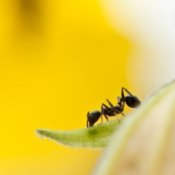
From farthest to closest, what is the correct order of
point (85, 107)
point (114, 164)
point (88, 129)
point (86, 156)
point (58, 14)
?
point (58, 14)
point (85, 107)
point (86, 156)
point (88, 129)
point (114, 164)

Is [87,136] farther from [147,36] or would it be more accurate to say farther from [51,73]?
[51,73]

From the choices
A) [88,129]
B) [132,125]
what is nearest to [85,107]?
[88,129]

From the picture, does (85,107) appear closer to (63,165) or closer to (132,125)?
(63,165)

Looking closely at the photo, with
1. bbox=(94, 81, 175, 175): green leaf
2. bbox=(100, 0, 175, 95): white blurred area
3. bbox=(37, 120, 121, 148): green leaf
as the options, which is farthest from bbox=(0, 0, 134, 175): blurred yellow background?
bbox=(94, 81, 175, 175): green leaf

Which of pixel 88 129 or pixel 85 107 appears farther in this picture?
pixel 85 107

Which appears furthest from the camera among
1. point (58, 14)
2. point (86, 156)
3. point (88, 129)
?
point (58, 14)

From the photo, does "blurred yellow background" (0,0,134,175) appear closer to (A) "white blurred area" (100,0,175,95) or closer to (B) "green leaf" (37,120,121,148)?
(A) "white blurred area" (100,0,175,95)
